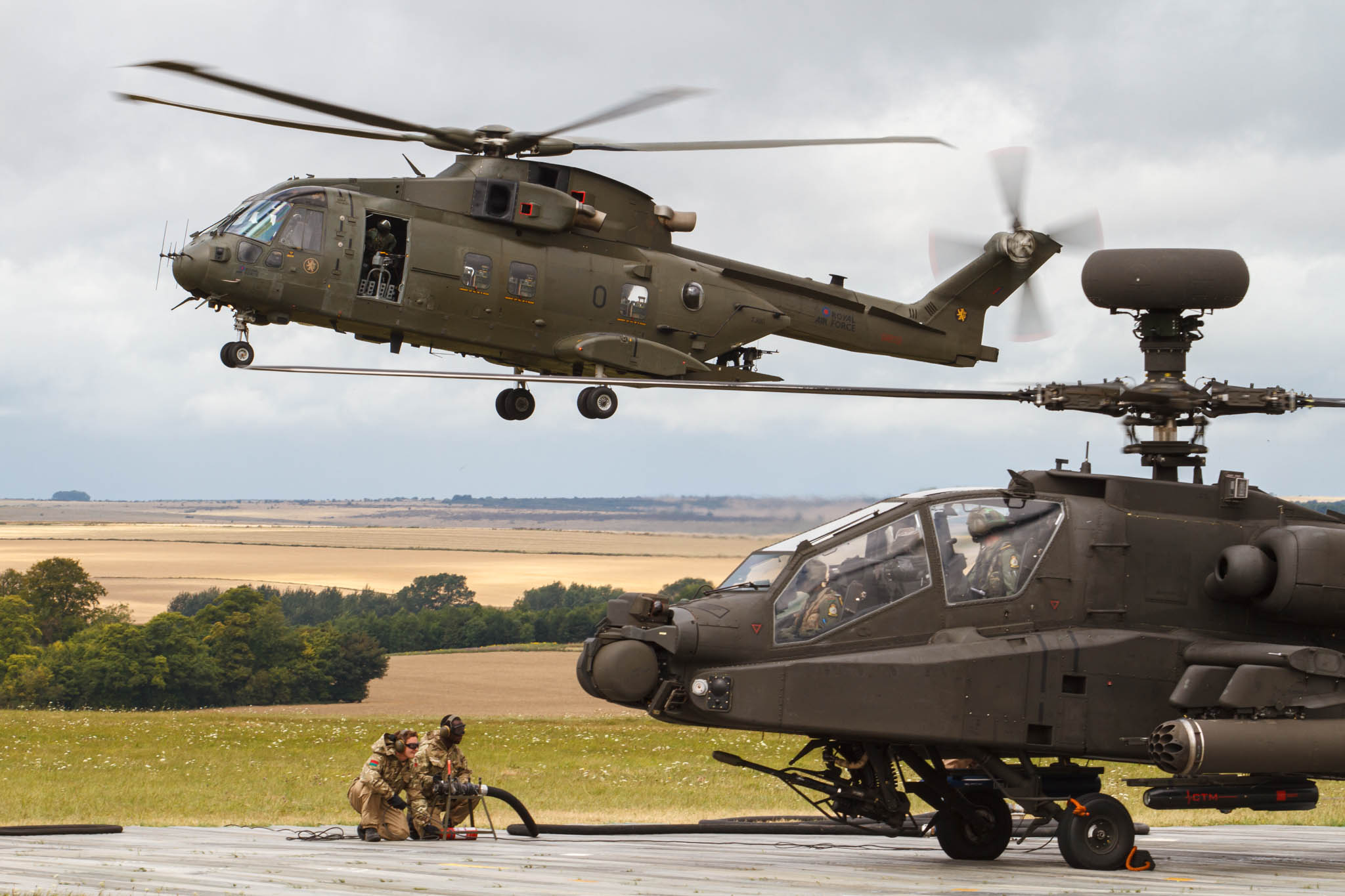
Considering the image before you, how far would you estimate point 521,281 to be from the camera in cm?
1986

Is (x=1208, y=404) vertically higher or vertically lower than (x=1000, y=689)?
higher

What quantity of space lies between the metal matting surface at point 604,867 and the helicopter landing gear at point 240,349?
5.97 metres

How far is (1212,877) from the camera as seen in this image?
1120 centimetres

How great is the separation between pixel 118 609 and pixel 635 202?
62.7 m

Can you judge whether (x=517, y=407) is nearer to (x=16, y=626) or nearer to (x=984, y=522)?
(x=984, y=522)

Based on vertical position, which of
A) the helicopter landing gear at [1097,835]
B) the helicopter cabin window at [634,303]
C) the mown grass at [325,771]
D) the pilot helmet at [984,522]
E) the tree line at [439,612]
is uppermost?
the helicopter cabin window at [634,303]

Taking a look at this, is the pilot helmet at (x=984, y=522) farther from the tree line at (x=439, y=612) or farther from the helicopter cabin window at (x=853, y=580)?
the tree line at (x=439, y=612)

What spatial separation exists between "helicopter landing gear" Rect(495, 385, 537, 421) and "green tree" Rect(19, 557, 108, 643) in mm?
58763

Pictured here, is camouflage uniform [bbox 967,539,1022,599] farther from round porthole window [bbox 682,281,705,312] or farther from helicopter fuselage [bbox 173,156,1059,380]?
round porthole window [bbox 682,281,705,312]

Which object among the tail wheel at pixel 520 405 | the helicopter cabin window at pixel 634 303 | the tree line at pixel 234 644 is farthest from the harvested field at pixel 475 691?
the helicopter cabin window at pixel 634 303

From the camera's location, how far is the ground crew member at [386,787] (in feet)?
46.8

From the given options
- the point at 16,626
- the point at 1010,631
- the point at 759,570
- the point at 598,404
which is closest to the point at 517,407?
the point at 598,404

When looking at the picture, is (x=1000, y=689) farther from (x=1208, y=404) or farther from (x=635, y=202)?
(x=635, y=202)

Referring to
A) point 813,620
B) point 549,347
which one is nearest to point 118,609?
point 549,347
